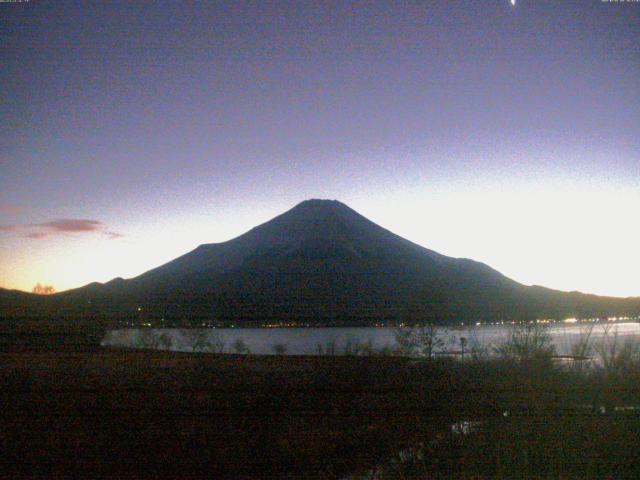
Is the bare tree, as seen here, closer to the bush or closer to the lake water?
the lake water

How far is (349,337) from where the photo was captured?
54.3 feet

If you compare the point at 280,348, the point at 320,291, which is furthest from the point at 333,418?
the point at 320,291

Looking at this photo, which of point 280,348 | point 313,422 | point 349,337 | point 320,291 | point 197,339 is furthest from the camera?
point 320,291

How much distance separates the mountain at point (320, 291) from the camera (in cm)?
1155

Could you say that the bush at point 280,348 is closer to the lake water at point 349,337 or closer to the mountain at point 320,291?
the lake water at point 349,337

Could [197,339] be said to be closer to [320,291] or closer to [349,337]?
[320,291]

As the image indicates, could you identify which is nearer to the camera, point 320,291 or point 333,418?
point 333,418

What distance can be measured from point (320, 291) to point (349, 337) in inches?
199

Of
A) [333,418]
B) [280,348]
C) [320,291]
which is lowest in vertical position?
[333,418]

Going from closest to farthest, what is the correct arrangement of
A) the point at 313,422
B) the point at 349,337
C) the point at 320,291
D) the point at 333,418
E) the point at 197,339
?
the point at 313,422, the point at 333,418, the point at 349,337, the point at 197,339, the point at 320,291

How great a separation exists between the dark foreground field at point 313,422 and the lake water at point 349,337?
1.50 m

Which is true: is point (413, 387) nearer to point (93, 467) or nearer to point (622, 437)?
point (622, 437)

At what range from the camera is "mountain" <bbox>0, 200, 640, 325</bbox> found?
1155 cm

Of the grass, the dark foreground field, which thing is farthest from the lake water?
the dark foreground field
